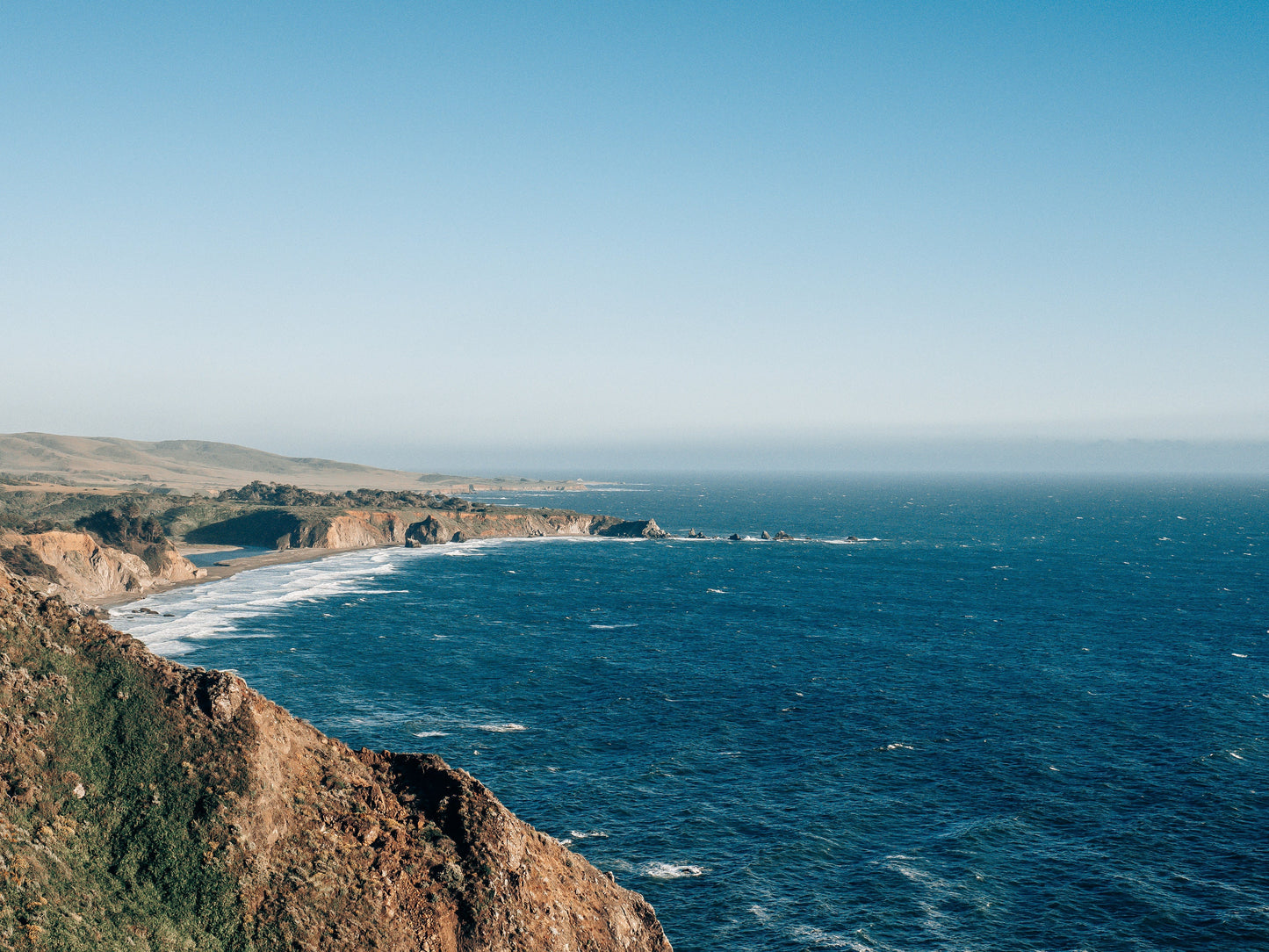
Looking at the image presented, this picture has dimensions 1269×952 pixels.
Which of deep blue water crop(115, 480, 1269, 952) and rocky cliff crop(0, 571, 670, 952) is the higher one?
rocky cliff crop(0, 571, 670, 952)

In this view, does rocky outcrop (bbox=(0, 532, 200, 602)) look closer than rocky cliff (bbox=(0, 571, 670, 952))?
No

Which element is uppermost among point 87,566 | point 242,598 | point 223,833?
point 223,833

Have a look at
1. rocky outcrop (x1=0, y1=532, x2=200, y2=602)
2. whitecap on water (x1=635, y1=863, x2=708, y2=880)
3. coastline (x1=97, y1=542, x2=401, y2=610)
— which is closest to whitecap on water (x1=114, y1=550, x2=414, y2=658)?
coastline (x1=97, y1=542, x2=401, y2=610)

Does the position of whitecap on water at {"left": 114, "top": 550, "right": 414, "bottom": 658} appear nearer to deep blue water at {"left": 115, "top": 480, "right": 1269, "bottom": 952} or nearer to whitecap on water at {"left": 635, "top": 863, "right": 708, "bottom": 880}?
deep blue water at {"left": 115, "top": 480, "right": 1269, "bottom": 952}

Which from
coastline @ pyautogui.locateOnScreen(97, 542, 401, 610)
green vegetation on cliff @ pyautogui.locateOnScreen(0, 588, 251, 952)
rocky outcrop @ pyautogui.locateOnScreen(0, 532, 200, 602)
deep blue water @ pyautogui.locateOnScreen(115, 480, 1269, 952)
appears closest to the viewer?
green vegetation on cliff @ pyautogui.locateOnScreen(0, 588, 251, 952)

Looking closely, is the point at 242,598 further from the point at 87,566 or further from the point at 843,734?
the point at 843,734

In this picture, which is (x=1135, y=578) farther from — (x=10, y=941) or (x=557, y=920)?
(x=10, y=941)

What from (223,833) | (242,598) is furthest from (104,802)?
(242,598)

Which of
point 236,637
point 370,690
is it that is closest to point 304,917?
point 370,690
